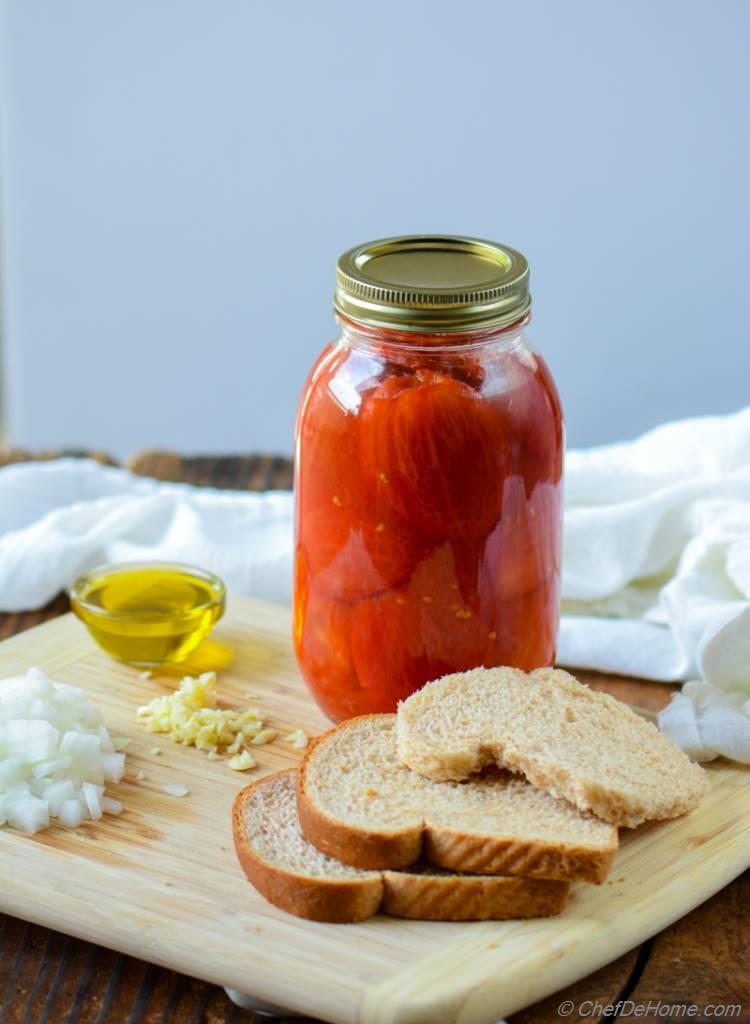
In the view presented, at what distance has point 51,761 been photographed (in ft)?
7.01

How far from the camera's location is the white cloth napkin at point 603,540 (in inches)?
105

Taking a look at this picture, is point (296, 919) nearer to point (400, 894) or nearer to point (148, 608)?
point (400, 894)

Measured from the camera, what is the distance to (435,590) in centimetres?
218

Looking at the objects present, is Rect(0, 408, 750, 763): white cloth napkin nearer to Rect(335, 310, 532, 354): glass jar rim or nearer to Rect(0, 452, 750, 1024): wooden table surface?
Rect(0, 452, 750, 1024): wooden table surface

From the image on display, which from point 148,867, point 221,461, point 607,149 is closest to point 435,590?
Result: point 148,867

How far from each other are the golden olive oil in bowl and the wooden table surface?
667 mm

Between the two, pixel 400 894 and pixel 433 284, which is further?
pixel 433 284

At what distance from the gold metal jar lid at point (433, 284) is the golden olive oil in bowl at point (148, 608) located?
0.71 metres

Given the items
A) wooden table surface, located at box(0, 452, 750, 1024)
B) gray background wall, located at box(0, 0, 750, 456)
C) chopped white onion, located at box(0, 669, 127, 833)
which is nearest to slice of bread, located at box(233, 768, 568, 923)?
wooden table surface, located at box(0, 452, 750, 1024)

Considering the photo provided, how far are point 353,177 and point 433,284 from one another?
2952mm

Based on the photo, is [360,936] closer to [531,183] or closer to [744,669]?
[744,669]

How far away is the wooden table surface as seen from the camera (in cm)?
181

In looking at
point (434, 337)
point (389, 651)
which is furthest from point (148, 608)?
point (434, 337)

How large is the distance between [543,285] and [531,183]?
363mm
